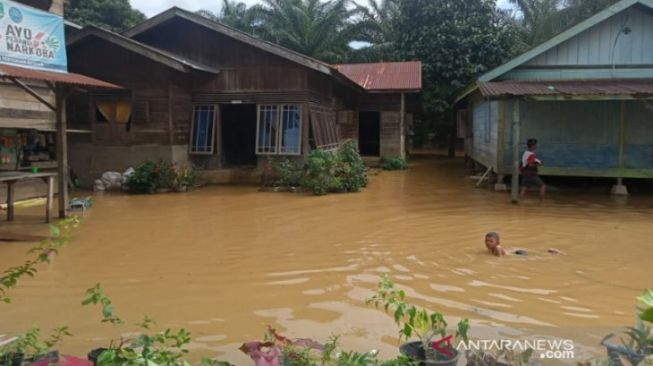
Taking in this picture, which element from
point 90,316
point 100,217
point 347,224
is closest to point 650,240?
point 347,224

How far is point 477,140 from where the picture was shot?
17.7 m

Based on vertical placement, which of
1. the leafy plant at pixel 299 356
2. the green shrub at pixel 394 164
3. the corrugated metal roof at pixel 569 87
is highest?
the corrugated metal roof at pixel 569 87

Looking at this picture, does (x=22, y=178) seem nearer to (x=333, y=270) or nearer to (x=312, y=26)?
(x=333, y=270)

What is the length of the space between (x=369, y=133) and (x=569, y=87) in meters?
13.5

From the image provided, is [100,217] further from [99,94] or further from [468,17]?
[468,17]

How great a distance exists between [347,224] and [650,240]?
14.7 feet

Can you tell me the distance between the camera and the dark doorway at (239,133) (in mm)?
18438

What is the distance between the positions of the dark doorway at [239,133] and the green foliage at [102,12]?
44.8 ft

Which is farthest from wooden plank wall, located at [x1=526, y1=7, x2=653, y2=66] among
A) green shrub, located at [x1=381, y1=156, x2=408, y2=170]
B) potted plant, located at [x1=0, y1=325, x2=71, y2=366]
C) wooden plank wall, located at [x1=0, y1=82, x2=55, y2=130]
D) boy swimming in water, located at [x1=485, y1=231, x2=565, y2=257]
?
potted plant, located at [x1=0, y1=325, x2=71, y2=366]

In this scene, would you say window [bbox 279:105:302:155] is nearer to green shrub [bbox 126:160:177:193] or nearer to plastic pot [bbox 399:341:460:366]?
green shrub [bbox 126:160:177:193]

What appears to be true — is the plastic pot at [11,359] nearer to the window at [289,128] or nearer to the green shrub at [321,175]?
the green shrub at [321,175]

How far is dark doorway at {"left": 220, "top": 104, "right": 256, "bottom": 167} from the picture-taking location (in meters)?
18.4

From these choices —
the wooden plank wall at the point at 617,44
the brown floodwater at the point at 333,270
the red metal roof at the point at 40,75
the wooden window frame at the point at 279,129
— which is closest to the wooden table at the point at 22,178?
the brown floodwater at the point at 333,270

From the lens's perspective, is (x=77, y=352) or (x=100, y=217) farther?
(x=100, y=217)
